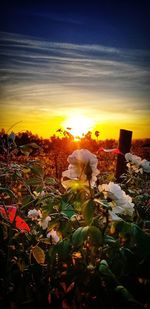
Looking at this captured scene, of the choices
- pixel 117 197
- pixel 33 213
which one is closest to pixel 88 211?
pixel 117 197

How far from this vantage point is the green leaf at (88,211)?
1.66m

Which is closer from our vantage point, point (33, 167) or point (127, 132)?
point (33, 167)

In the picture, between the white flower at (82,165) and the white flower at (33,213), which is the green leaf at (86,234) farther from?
the white flower at (33,213)

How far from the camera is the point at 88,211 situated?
5.46 feet

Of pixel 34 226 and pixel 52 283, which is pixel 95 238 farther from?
pixel 34 226

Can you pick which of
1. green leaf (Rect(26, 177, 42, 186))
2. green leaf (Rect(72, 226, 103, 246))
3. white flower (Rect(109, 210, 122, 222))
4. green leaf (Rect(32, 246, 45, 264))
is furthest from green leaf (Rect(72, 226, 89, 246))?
green leaf (Rect(26, 177, 42, 186))

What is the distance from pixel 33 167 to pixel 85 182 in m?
0.42

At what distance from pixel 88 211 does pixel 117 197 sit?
0.67 feet

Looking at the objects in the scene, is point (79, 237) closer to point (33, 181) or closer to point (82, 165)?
point (82, 165)

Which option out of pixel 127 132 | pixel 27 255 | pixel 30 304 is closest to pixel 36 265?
pixel 27 255

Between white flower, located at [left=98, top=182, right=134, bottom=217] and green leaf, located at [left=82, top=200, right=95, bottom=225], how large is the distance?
15cm

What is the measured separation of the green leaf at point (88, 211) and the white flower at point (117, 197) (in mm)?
149

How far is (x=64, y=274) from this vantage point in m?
2.00

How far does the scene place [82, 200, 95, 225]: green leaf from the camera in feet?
5.44
